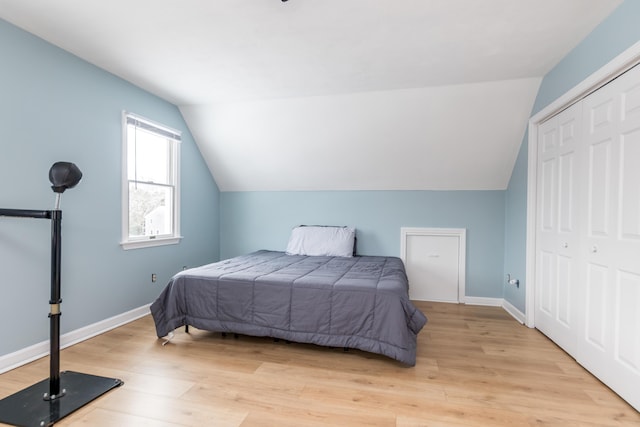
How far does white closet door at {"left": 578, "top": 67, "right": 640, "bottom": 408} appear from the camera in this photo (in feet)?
5.75

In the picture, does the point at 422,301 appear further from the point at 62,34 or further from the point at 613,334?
the point at 62,34

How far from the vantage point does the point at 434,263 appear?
391 centimetres

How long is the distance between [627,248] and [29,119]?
401cm

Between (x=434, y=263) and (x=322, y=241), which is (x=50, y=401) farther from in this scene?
(x=434, y=263)

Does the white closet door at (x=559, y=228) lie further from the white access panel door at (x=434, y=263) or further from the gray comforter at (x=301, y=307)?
the gray comforter at (x=301, y=307)

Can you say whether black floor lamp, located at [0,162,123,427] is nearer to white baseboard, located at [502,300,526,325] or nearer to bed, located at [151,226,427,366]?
bed, located at [151,226,427,366]

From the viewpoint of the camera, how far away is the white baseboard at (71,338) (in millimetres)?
2090

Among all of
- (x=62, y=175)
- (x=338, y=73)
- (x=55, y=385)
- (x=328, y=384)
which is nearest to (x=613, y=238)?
(x=328, y=384)

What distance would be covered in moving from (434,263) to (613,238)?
2.09 m

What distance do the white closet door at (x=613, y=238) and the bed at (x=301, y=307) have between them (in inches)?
44.0

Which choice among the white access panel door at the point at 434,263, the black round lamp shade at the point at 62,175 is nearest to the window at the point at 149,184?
the black round lamp shade at the point at 62,175

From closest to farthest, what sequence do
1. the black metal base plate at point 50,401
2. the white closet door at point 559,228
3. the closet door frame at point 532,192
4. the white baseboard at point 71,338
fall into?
the black metal base plate at point 50,401, the white baseboard at point 71,338, the white closet door at point 559,228, the closet door frame at point 532,192

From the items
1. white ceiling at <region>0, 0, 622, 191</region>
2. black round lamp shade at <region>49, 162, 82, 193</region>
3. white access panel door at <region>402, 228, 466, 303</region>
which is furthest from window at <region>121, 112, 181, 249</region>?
white access panel door at <region>402, 228, 466, 303</region>

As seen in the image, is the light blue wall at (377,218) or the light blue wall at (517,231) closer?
the light blue wall at (517,231)
